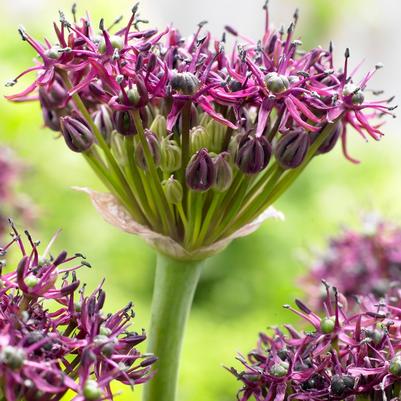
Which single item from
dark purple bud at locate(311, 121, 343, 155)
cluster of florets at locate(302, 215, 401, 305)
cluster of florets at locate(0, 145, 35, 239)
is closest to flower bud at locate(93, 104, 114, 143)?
dark purple bud at locate(311, 121, 343, 155)

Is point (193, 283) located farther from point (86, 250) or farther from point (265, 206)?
point (86, 250)

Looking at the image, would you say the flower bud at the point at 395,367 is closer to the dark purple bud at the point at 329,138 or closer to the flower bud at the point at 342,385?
the flower bud at the point at 342,385

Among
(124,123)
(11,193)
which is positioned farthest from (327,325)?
(11,193)

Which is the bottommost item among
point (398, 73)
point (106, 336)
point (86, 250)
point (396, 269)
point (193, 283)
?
point (106, 336)

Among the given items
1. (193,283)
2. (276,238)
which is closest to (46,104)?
(193,283)

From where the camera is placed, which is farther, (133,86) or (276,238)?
(276,238)

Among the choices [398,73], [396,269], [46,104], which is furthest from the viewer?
[398,73]
